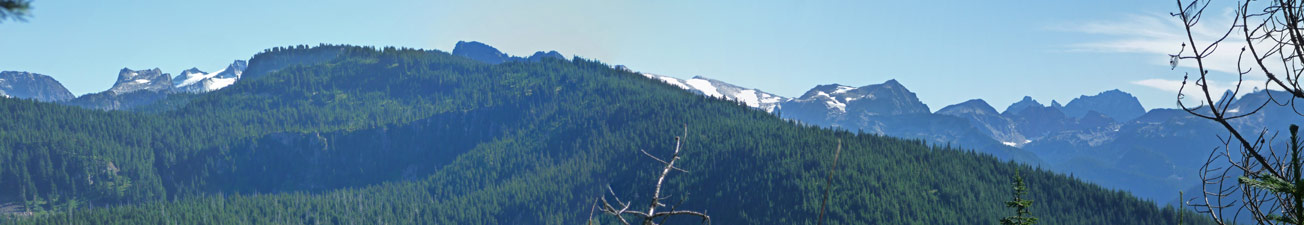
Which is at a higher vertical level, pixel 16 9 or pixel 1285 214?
pixel 16 9

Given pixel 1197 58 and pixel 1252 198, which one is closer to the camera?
pixel 1197 58

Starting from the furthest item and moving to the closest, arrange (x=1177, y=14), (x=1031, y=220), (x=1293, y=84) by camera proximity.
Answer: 1. (x=1031, y=220)
2. (x=1177, y=14)
3. (x=1293, y=84)

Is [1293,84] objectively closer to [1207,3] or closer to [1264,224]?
[1207,3]

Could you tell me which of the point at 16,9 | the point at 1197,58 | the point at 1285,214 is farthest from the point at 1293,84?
the point at 16,9

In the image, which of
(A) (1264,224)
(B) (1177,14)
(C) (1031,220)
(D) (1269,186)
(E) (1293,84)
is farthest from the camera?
(C) (1031,220)

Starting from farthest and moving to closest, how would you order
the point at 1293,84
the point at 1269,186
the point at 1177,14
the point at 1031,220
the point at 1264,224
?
A: the point at 1031,220, the point at 1264,224, the point at 1177,14, the point at 1293,84, the point at 1269,186

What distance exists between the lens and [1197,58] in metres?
7.89

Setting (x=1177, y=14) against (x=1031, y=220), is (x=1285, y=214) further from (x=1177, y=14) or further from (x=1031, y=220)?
(x=1031, y=220)

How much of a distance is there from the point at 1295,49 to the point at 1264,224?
206 centimetres

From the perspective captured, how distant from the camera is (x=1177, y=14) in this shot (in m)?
8.51

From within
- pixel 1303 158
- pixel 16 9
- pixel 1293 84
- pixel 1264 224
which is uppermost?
pixel 16 9

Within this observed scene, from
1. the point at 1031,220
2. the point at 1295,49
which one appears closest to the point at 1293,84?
the point at 1295,49

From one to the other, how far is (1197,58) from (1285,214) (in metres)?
2.08

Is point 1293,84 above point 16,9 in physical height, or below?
below
